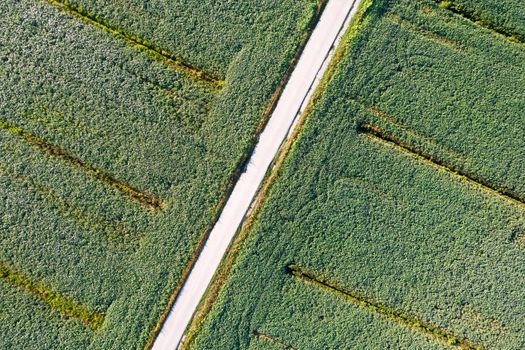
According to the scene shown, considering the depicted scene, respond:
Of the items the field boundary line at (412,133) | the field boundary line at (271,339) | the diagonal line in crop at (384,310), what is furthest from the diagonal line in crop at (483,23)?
the field boundary line at (271,339)

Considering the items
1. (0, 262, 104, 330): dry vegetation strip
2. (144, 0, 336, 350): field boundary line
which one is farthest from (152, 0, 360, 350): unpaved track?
(0, 262, 104, 330): dry vegetation strip

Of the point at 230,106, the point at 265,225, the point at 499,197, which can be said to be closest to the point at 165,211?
the point at 265,225

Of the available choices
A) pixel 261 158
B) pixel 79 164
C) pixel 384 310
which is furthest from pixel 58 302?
pixel 384 310

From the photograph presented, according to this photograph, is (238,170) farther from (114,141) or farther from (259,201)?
(114,141)

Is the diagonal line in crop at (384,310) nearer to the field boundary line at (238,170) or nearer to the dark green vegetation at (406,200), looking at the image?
the dark green vegetation at (406,200)

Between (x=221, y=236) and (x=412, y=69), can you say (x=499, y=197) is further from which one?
(x=221, y=236)
